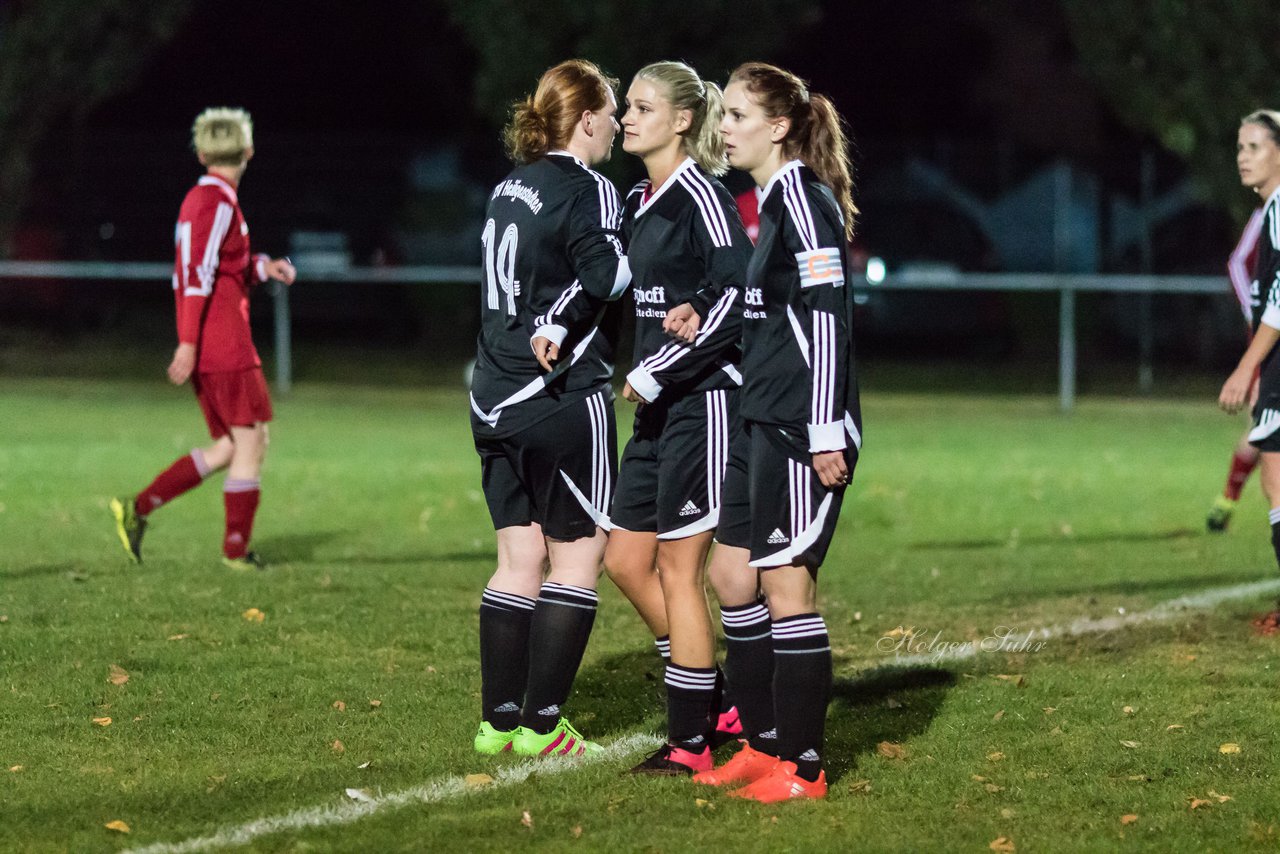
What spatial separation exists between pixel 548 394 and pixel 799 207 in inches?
41.1

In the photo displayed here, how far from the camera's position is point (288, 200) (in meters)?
27.3

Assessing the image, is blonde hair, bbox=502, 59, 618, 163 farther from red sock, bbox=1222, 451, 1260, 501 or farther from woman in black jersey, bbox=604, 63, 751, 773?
red sock, bbox=1222, 451, 1260, 501

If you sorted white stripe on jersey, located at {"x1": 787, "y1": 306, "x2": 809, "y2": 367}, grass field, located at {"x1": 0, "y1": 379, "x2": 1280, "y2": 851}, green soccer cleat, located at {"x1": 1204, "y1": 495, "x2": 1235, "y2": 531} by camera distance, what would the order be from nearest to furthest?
grass field, located at {"x1": 0, "y1": 379, "x2": 1280, "y2": 851} < white stripe on jersey, located at {"x1": 787, "y1": 306, "x2": 809, "y2": 367} < green soccer cleat, located at {"x1": 1204, "y1": 495, "x2": 1235, "y2": 531}

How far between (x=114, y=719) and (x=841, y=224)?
2.96m

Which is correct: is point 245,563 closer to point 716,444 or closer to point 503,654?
point 503,654

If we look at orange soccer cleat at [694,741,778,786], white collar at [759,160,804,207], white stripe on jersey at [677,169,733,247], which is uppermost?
white collar at [759,160,804,207]

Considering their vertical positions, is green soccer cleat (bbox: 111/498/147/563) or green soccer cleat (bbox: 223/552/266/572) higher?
green soccer cleat (bbox: 111/498/147/563)

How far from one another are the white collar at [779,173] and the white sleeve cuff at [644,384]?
0.62 meters

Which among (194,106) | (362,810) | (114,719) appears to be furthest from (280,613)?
(194,106)

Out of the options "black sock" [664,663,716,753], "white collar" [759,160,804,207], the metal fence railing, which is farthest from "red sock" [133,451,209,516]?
the metal fence railing

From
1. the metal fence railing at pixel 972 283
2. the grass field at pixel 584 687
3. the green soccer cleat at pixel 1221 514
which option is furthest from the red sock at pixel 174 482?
the metal fence railing at pixel 972 283

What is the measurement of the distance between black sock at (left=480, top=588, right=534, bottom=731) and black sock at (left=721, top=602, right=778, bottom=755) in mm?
673

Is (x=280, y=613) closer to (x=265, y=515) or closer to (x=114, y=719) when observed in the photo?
(x=114, y=719)

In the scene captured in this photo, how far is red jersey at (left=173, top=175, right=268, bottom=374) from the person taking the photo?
9258 millimetres
